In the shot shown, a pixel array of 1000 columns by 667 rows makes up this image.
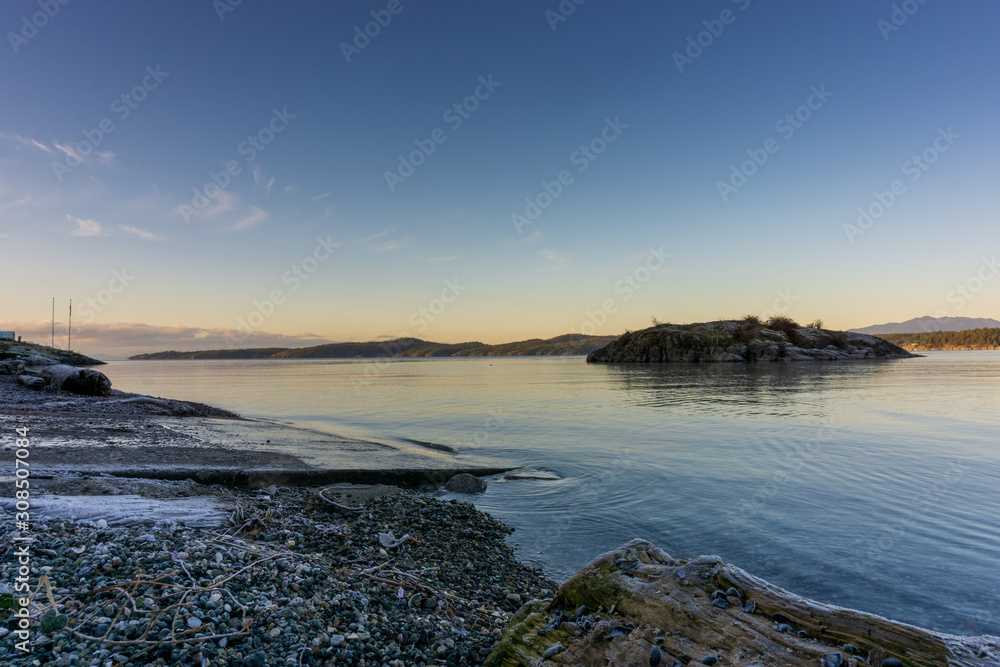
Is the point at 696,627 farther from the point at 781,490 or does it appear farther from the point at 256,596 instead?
the point at 781,490

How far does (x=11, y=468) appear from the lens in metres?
8.97

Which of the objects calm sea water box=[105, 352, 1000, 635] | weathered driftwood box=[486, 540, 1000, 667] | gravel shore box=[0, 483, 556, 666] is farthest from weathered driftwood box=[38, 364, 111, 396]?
weathered driftwood box=[486, 540, 1000, 667]

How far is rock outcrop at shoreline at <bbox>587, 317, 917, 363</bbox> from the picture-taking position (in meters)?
103

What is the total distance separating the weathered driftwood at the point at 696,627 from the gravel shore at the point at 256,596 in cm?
95

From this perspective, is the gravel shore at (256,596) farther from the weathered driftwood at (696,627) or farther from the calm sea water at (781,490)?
the calm sea water at (781,490)

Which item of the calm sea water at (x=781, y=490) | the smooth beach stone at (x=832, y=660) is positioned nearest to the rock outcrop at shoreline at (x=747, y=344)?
the calm sea water at (x=781, y=490)

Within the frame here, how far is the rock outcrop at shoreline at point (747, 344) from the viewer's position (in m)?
103

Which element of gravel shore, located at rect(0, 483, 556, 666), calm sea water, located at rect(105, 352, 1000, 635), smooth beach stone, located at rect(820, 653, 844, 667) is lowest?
calm sea water, located at rect(105, 352, 1000, 635)

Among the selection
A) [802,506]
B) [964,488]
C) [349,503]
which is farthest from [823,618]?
[964,488]

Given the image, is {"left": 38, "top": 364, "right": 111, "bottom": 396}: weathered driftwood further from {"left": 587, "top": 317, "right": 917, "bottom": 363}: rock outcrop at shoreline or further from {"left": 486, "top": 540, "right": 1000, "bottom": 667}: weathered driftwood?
{"left": 587, "top": 317, "right": 917, "bottom": 363}: rock outcrop at shoreline

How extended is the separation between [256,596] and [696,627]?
402cm

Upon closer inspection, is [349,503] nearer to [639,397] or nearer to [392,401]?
[392,401]

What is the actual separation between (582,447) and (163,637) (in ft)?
52.0

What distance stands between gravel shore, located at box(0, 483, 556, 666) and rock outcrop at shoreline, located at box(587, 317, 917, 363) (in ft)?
354
